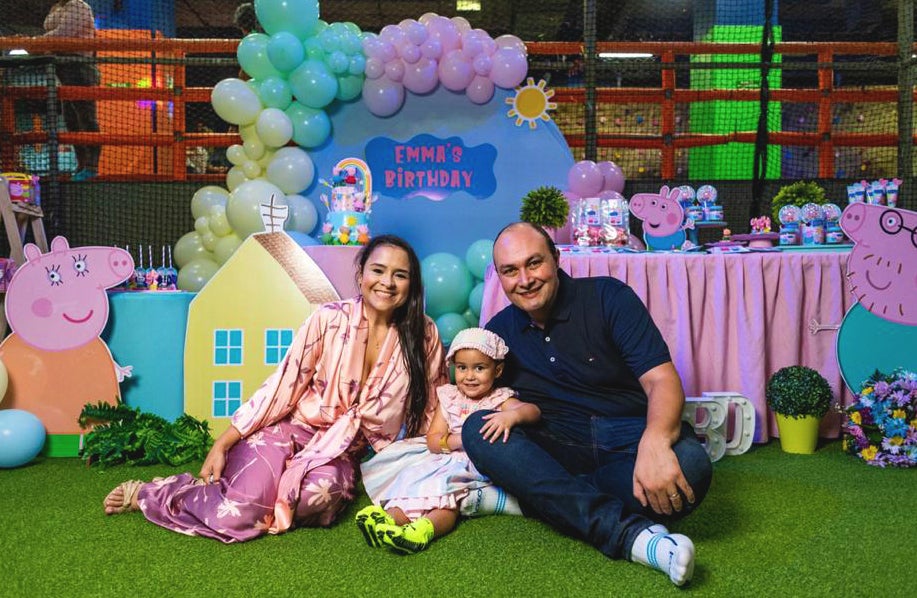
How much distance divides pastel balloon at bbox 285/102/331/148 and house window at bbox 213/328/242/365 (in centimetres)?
150

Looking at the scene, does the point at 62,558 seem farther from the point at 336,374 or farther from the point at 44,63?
the point at 44,63

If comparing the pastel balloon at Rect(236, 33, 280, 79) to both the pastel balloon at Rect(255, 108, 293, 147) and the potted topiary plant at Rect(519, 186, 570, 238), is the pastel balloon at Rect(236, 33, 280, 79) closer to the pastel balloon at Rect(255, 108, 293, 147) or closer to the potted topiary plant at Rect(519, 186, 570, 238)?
the pastel balloon at Rect(255, 108, 293, 147)

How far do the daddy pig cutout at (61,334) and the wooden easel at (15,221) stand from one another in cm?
34

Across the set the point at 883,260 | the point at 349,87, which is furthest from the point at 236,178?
the point at 883,260

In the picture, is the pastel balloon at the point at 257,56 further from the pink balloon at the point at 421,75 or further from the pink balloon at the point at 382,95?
the pink balloon at the point at 421,75

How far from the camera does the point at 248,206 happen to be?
379 centimetres

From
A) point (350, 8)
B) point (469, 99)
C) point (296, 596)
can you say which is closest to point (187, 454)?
point (296, 596)

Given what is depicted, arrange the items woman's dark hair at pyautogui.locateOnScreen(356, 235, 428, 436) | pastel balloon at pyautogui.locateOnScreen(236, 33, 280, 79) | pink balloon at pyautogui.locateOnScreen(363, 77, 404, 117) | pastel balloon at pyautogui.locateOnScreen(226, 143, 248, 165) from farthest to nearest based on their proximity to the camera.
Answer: pastel balloon at pyautogui.locateOnScreen(226, 143, 248, 165)
pink balloon at pyautogui.locateOnScreen(363, 77, 404, 117)
pastel balloon at pyautogui.locateOnScreen(236, 33, 280, 79)
woman's dark hair at pyautogui.locateOnScreen(356, 235, 428, 436)

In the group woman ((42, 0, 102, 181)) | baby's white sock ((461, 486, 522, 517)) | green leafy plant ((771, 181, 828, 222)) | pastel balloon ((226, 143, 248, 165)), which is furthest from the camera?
woman ((42, 0, 102, 181))

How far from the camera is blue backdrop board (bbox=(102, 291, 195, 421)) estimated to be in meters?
3.24

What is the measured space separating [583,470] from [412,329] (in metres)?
0.69

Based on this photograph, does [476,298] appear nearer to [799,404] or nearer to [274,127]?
[274,127]

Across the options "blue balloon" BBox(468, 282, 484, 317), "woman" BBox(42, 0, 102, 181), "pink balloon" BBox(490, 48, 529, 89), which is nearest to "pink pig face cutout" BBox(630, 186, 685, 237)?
"blue balloon" BBox(468, 282, 484, 317)

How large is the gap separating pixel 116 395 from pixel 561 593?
7.31 feet
